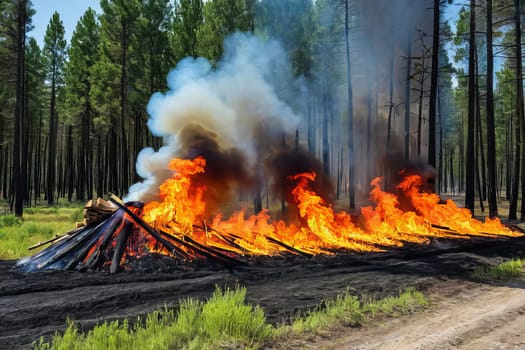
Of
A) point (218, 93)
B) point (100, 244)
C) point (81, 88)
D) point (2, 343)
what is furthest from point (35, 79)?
point (2, 343)

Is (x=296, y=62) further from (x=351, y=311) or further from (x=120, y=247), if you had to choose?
(x=351, y=311)

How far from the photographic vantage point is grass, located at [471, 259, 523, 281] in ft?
29.5

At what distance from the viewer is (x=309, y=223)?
1363cm

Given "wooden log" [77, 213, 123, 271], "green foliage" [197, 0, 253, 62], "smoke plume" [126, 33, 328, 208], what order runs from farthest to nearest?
"green foliage" [197, 0, 253, 62]
"smoke plume" [126, 33, 328, 208]
"wooden log" [77, 213, 123, 271]

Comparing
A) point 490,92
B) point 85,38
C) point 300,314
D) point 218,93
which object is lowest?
point 300,314

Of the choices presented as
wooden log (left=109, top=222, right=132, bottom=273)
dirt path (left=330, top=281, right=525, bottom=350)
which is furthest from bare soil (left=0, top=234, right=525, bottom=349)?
wooden log (left=109, top=222, right=132, bottom=273)

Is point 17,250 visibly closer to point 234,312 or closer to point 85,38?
point 234,312

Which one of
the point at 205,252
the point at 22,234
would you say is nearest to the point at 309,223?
the point at 205,252

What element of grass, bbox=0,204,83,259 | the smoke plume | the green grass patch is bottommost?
the green grass patch

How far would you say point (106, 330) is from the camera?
4.68m

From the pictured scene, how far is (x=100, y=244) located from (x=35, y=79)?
31501 mm

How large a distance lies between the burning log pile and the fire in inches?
1.2

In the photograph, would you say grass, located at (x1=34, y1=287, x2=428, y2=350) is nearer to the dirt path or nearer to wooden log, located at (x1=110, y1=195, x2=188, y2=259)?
the dirt path

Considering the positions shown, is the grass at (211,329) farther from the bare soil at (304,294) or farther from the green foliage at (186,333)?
the bare soil at (304,294)
